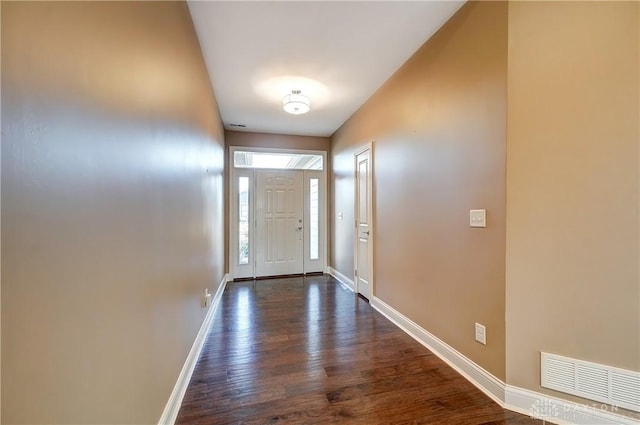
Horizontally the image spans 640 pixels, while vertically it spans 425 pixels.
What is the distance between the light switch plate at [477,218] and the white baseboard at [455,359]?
97cm

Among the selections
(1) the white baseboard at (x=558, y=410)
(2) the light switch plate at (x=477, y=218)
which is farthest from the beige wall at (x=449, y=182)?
(1) the white baseboard at (x=558, y=410)

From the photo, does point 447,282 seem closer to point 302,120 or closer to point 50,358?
point 50,358

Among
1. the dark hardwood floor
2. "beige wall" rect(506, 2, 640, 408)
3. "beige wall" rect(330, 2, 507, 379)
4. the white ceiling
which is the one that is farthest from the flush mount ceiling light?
the dark hardwood floor

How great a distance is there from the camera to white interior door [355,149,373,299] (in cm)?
349

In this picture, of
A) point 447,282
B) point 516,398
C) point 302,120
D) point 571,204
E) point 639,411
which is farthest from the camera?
point 302,120

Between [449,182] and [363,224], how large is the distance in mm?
1700

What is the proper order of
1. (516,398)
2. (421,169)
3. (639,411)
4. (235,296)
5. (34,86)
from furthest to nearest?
(235,296) → (421,169) → (516,398) → (639,411) → (34,86)

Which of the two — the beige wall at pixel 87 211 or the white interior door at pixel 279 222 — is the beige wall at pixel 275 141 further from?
the beige wall at pixel 87 211

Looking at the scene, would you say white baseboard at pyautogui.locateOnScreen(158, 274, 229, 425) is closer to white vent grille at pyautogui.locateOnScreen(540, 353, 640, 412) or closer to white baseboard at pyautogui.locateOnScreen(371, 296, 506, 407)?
white baseboard at pyautogui.locateOnScreen(371, 296, 506, 407)

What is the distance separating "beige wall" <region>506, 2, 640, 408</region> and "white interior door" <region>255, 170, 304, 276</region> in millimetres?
3766

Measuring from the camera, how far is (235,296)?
387cm

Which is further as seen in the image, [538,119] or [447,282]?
[447,282]

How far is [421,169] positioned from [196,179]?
1967 millimetres


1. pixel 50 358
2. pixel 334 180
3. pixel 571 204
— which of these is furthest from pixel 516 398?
pixel 334 180
